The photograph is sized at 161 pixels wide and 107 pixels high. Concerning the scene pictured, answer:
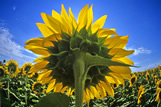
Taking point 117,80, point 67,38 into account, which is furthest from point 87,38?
point 117,80

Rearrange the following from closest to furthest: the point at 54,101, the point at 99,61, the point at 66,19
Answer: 1. the point at 54,101
2. the point at 99,61
3. the point at 66,19

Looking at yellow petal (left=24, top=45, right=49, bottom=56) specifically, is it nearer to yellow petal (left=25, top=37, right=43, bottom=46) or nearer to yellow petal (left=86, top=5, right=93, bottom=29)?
yellow petal (left=25, top=37, right=43, bottom=46)

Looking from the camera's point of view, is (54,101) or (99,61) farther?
(99,61)

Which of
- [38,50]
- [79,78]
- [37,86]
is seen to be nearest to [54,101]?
[79,78]

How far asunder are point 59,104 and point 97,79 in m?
0.40

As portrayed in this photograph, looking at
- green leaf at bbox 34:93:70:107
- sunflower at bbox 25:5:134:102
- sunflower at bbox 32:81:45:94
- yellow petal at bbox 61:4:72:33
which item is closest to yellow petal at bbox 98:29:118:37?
sunflower at bbox 25:5:134:102

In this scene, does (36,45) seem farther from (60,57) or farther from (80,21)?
(80,21)

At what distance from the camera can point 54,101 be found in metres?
0.39

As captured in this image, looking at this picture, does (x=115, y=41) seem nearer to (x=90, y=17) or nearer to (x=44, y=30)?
(x=90, y=17)

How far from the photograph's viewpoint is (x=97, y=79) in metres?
0.76

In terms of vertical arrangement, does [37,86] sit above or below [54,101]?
above

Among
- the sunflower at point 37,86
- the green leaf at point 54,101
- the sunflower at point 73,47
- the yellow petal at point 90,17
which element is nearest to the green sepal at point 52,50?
the sunflower at point 73,47

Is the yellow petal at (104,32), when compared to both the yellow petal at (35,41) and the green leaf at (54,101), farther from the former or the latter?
the green leaf at (54,101)

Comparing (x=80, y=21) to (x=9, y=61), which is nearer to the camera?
(x=80, y=21)
